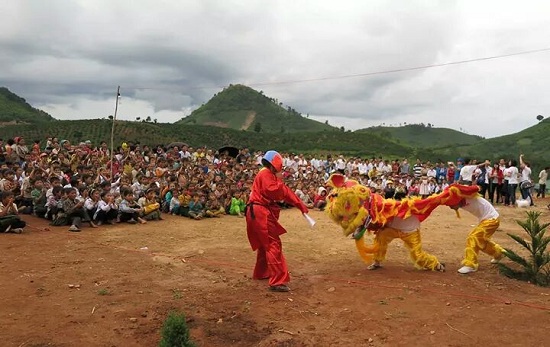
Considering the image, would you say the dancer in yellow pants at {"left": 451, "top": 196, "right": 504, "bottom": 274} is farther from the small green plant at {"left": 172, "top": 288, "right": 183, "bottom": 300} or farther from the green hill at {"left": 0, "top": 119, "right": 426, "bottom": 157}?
the green hill at {"left": 0, "top": 119, "right": 426, "bottom": 157}

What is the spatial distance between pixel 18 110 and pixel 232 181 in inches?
2354

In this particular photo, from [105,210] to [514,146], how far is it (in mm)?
45993

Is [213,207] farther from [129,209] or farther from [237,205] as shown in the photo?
[129,209]

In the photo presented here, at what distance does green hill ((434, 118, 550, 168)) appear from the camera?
146 ft

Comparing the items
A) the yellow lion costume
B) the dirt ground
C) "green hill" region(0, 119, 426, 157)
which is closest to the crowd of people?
the dirt ground

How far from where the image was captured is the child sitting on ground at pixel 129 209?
498 inches

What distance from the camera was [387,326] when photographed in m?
5.75

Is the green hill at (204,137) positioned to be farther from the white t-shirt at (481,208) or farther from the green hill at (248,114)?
the green hill at (248,114)

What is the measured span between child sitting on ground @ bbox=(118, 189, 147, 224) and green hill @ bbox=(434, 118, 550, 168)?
125 feet

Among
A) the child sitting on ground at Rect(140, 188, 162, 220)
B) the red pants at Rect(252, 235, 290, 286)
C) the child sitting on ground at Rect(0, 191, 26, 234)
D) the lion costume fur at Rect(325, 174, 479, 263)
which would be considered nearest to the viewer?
the red pants at Rect(252, 235, 290, 286)

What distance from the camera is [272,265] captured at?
7152 millimetres

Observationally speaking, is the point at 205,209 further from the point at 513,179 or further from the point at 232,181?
the point at 513,179

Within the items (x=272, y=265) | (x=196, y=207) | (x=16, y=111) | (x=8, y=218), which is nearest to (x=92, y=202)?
(x=8, y=218)

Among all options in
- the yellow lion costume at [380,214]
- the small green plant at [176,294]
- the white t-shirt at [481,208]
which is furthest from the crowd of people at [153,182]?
the small green plant at [176,294]
